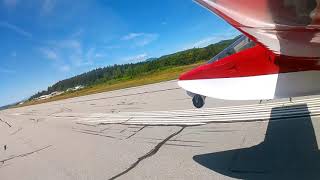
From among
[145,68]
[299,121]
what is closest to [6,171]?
[299,121]

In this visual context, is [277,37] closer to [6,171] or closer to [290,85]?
[290,85]

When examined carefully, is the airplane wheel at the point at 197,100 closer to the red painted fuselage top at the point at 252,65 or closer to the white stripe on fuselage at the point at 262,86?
the red painted fuselage top at the point at 252,65

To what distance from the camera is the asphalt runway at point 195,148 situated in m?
5.95

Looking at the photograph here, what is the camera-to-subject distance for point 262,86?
5922 mm

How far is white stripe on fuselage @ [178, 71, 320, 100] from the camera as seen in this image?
Result: 215 inches

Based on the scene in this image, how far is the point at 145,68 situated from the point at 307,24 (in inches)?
3208

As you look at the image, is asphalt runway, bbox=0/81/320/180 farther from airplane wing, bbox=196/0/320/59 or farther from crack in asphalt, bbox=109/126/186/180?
airplane wing, bbox=196/0/320/59

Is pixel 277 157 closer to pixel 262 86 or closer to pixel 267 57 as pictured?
pixel 262 86

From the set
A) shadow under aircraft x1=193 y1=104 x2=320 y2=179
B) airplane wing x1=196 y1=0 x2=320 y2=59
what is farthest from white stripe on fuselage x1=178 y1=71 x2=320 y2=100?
airplane wing x1=196 y1=0 x2=320 y2=59

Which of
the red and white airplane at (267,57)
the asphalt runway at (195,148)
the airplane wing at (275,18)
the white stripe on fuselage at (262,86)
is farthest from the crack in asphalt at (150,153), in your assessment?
the airplane wing at (275,18)

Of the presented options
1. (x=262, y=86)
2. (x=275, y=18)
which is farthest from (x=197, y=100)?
(x=275, y=18)

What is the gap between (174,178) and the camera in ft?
19.6

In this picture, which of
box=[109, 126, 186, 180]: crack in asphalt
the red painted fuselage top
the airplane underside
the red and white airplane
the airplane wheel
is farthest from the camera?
the airplane wheel

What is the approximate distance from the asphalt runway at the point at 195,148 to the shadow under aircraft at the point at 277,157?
0.5 inches
